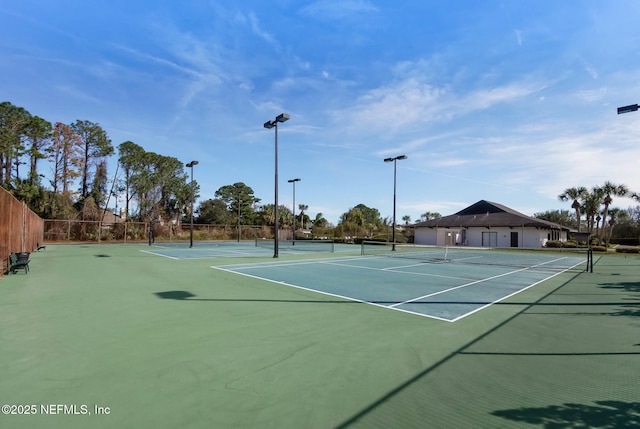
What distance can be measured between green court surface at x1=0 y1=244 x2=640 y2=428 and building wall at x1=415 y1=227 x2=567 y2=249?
1462 inches

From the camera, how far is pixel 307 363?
405cm

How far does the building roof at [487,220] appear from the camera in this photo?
1603 inches

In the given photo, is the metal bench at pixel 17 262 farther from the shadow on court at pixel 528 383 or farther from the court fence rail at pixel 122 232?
the court fence rail at pixel 122 232

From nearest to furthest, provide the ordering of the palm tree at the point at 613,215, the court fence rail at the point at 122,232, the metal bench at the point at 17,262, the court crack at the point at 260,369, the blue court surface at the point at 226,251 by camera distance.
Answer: the court crack at the point at 260,369 → the metal bench at the point at 17,262 → the blue court surface at the point at 226,251 → the court fence rail at the point at 122,232 → the palm tree at the point at 613,215

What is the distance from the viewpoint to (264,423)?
2.77 metres

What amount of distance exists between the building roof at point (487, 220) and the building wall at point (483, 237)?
2.56 ft

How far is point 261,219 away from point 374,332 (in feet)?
189

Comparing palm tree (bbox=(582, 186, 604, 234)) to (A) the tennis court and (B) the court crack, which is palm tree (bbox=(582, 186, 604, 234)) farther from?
(B) the court crack

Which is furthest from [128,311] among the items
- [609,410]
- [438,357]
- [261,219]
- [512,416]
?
[261,219]

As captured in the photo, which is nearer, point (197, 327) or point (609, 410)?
point (609, 410)

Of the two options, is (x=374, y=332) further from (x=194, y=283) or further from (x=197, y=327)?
(x=194, y=283)

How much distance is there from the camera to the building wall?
131 feet

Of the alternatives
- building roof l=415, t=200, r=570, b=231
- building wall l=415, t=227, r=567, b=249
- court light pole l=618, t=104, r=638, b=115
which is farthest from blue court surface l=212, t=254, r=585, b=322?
building roof l=415, t=200, r=570, b=231

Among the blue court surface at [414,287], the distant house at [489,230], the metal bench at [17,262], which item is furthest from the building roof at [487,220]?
the metal bench at [17,262]
